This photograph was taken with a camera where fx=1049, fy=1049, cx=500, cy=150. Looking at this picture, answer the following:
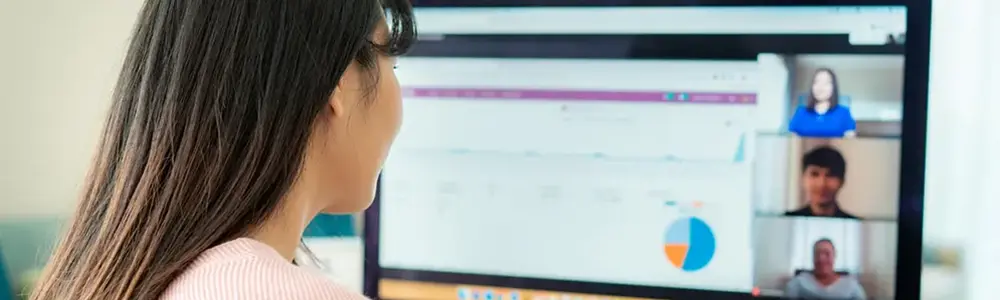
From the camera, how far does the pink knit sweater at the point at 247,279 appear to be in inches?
20.1

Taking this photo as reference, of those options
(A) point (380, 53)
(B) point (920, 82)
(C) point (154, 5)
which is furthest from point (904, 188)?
(C) point (154, 5)

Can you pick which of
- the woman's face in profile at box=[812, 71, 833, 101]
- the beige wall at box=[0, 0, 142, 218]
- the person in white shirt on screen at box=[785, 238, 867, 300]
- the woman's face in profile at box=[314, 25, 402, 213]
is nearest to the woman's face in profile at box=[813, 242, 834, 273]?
the person in white shirt on screen at box=[785, 238, 867, 300]

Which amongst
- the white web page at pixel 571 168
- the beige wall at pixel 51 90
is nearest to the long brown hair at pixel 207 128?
the white web page at pixel 571 168

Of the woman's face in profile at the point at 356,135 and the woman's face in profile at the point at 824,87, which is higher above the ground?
the woman's face in profile at the point at 824,87

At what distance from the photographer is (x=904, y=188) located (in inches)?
28.8

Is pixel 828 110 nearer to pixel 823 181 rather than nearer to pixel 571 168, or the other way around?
pixel 823 181

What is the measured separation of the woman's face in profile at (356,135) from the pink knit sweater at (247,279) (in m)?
0.07

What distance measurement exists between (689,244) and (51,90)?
2.35ft

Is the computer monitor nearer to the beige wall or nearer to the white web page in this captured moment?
the white web page

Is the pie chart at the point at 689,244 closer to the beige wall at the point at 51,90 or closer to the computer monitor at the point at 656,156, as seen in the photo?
the computer monitor at the point at 656,156

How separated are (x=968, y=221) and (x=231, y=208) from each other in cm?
61

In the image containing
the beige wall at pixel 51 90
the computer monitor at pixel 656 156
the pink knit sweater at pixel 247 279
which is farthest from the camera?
the beige wall at pixel 51 90

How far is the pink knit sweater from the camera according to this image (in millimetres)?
511

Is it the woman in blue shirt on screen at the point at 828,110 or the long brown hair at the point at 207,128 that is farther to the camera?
the woman in blue shirt on screen at the point at 828,110
